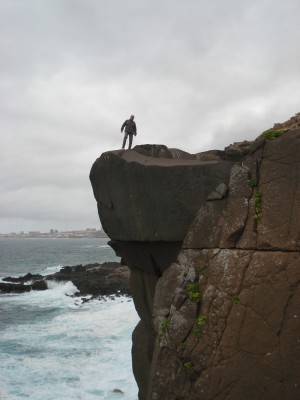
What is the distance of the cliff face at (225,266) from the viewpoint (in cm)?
700

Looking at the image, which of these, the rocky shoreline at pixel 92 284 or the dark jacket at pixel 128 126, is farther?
the rocky shoreline at pixel 92 284

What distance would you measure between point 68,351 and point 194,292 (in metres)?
14.8

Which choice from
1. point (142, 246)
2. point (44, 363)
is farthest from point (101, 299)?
point (142, 246)

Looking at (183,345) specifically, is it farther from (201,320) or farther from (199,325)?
(201,320)

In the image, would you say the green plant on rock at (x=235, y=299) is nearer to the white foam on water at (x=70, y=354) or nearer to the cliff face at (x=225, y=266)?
the cliff face at (x=225, y=266)

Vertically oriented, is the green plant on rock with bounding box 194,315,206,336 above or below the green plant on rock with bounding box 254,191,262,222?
below

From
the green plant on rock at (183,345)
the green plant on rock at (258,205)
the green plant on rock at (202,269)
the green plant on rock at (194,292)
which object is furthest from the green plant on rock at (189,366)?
the green plant on rock at (258,205)

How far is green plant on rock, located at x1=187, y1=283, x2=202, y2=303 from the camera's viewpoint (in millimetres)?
7945

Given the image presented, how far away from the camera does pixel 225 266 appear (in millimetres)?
7840

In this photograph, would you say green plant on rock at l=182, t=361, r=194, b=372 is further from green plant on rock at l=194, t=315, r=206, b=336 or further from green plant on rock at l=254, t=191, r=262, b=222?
green plant on rock at l=254, t=191, r=262, b=222

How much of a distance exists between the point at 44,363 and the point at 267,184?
15.5 m

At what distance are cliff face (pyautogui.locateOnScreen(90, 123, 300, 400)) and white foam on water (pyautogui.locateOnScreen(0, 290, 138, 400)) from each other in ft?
28.7

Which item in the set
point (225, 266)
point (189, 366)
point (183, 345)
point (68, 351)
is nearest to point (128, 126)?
point (225, 266)

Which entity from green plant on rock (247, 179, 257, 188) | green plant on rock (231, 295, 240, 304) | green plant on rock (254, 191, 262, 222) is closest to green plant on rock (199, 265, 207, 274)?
green plant on rock (231, 295, 240, 304)
